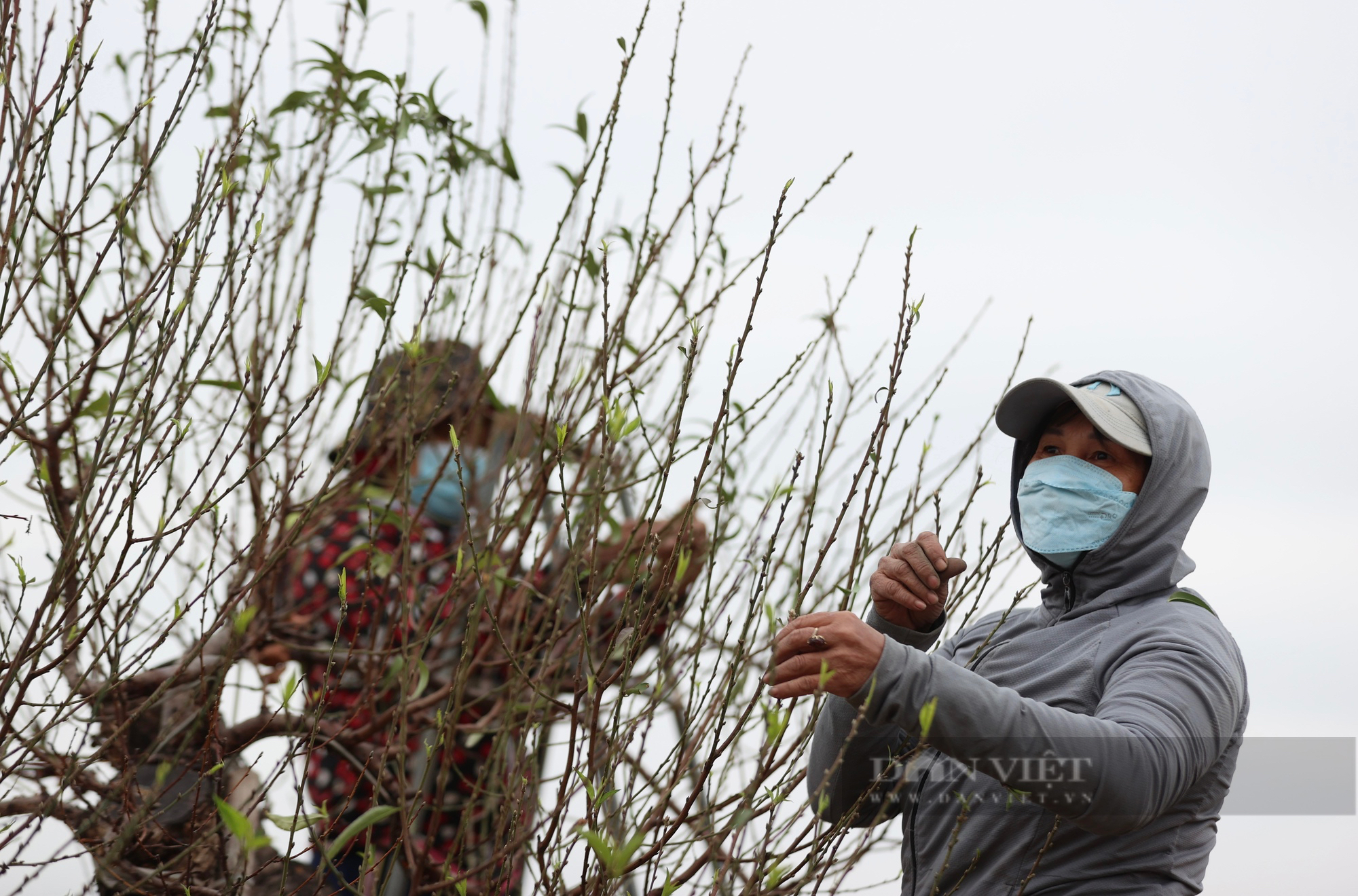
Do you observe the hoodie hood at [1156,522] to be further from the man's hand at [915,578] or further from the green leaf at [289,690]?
the green leaf at [289,690]

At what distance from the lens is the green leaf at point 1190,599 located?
1768 millimetres

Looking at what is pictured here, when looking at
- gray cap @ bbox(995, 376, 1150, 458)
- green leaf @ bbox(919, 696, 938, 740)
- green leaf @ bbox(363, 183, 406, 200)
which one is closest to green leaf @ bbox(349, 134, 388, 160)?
green leaf @ bbox(363, 183, 406, 200)

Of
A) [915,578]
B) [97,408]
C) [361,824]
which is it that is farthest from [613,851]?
[97,408]

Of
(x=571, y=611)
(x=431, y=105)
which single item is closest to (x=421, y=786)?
(x=571, y=611)

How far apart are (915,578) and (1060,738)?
0.37 m

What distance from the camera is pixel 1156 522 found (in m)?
1.80

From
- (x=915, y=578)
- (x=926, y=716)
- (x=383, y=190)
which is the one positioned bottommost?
(x=926, y=716)

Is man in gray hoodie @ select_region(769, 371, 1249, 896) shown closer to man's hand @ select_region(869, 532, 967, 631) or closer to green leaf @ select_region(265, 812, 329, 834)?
man's hand @ select_region(869, 532, 967, 631)

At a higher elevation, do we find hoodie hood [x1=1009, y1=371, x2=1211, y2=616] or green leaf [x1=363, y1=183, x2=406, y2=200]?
green leaf [x1=363, y1=183, x2=406, y2=200]

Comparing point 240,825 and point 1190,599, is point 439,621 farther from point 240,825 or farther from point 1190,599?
point 1190,599

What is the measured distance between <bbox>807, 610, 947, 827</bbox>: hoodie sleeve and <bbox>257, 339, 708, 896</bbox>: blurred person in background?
330mm

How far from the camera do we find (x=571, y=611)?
2869 mm

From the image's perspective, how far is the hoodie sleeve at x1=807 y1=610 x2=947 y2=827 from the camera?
1.81 metres

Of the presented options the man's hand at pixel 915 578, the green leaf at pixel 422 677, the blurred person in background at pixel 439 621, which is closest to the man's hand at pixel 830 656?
the blurred person in background at pixel 439 621
